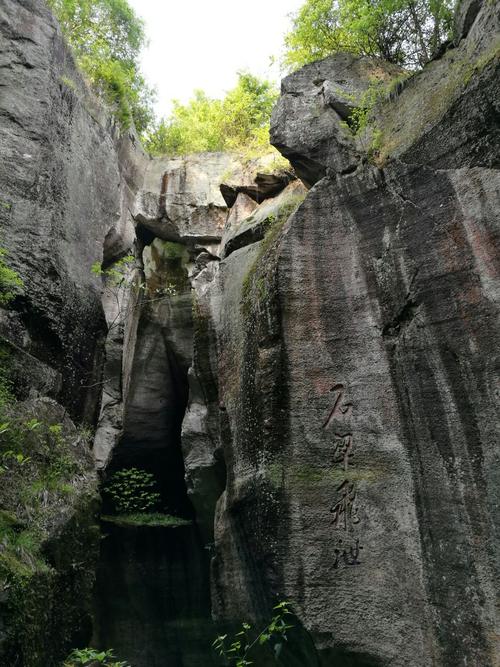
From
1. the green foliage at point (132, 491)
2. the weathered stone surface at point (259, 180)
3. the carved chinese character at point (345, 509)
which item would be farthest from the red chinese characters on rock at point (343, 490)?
the green foliage at point (132, 491)

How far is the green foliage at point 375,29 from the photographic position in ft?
34.1

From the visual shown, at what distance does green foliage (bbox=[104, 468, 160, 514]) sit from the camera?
14.3 metres

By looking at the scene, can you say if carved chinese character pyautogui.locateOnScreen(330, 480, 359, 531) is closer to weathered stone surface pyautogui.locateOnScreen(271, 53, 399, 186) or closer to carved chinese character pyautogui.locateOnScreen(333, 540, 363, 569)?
carved chinese character pyautogui.locateOnScreen(333, 540, 363, 569)

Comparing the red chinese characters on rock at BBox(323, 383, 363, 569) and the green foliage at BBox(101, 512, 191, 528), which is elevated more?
the green foliage at BBox(101, 512, 191, 528)

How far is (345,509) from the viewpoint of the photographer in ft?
22.2

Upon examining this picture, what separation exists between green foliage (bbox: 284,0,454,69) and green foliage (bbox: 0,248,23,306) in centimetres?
755

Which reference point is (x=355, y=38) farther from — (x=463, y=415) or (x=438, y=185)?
(x=463, y=415)

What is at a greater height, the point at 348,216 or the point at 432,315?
the point at 348,216

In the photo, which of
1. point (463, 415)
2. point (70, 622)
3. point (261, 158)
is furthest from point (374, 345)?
point (261, 158)

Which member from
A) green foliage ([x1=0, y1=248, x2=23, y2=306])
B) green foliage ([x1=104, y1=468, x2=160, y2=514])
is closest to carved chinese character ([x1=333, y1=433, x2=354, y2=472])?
green foliage ([x1=0, y1=248, x2=23, y2=306])

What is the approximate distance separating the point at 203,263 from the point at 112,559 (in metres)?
7.42

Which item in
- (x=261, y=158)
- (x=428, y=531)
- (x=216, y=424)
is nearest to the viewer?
(x=428, y=531)

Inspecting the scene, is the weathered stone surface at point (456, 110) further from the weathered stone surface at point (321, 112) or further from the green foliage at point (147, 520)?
the green foliage at point (147, 520)

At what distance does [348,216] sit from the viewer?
838 centimetres
